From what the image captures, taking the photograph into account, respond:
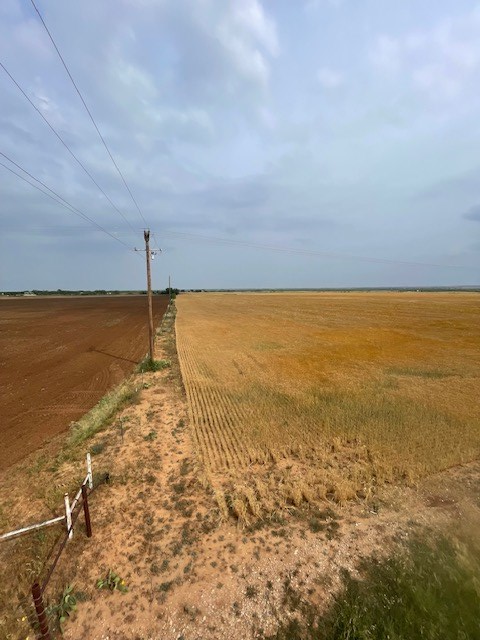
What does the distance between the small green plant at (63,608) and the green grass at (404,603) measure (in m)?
3.51

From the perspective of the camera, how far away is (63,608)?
5359 millimetres

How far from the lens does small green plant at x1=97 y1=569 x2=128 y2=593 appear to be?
5.77 m

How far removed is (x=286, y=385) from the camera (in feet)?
56.6

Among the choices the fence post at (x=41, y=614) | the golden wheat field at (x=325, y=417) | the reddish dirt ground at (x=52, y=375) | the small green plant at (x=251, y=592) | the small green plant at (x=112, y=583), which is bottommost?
the reddish dirt ground at (x=52, y=375)

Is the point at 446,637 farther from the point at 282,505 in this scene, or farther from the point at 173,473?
the point at 173,473

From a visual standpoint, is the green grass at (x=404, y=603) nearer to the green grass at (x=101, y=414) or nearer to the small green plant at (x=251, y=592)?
the small green plant at (x=251, y=592)

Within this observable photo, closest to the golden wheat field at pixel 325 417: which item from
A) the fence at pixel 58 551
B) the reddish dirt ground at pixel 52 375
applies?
the fence at pixel 58 551

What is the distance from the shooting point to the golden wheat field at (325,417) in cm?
893

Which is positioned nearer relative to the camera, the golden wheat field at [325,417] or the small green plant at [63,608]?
the small green plant at [63,608]

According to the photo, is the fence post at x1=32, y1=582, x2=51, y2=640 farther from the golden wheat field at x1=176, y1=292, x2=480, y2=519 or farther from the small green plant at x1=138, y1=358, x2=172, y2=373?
the small green plant at x1=138, y1=358, x2=172, y2=373

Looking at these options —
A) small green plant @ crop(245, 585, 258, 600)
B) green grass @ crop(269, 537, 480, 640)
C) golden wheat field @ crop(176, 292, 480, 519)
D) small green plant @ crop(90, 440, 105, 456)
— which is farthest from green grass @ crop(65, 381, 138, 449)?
green grass @ crop(269, 537, 480, 640)

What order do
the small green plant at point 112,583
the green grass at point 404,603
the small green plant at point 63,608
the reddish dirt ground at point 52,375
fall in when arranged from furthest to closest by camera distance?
the reddish dirt ground at point 52,375
the small green plant at point 112,583
the small green plant at point 63,608
the green grass at point 404,603

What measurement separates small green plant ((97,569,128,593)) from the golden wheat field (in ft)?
9.16

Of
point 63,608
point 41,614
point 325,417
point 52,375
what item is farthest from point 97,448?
point 52,375
